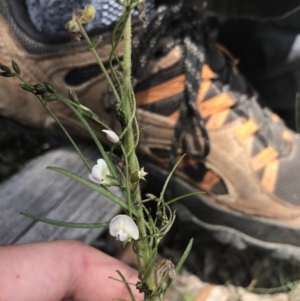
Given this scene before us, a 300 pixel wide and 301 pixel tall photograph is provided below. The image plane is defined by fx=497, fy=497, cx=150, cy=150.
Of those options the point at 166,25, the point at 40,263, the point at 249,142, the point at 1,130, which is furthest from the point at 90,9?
the point at 1,130

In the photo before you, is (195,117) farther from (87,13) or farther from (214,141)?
(87,13)

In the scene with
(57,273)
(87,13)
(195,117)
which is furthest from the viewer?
(195,117)

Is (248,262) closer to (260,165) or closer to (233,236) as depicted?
(233,236)

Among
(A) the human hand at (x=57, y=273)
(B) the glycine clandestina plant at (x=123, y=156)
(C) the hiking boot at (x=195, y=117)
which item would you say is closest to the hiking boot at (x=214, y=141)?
(C) the hiking boot at (x=195, y=117)

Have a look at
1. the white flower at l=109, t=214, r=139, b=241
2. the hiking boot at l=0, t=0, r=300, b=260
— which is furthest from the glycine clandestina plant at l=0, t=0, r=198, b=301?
the hiking boot at l=0, t=0, r=300, b=260

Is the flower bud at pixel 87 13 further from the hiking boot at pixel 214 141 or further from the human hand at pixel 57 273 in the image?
the hiking boot at pixel 214 141

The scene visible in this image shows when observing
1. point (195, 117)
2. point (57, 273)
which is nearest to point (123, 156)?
point (57, 273)
